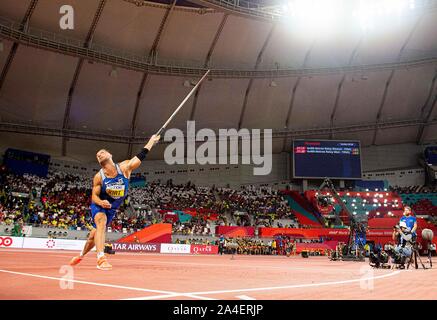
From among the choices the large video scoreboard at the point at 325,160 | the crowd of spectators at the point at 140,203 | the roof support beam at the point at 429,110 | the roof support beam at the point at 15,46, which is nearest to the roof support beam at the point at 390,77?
the large video scoreboard at the point at 325,160

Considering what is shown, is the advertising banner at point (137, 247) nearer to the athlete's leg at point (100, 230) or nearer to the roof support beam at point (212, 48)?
the roof support beam at point (212, 48)

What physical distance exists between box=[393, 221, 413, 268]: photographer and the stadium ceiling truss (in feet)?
77.5

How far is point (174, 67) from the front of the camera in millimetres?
33469

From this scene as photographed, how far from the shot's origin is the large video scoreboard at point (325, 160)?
144ft

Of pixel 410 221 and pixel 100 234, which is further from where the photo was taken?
pixel 410 221

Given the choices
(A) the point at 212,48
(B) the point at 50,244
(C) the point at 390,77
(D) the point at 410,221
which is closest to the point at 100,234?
(D) the point at 410,221

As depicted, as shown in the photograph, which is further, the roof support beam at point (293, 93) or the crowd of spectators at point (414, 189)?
the crowd of spectators at point (414, 189)

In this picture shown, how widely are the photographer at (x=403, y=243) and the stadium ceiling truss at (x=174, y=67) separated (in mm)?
23615

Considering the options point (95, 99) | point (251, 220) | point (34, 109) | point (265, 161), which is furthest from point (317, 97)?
point (34, 109)

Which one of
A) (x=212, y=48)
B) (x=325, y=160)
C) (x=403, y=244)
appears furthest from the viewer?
(x=325, y=160)

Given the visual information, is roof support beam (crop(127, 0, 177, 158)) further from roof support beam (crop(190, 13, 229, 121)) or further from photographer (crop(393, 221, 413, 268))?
photographer (crop(393, 221, 413, 268))

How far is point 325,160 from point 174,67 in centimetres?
2124

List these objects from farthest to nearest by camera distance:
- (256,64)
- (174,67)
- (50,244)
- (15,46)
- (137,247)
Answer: (256,64), (174,67), (15,46), (137,247), (50,244)

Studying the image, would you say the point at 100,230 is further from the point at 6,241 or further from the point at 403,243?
the point at 6,241
